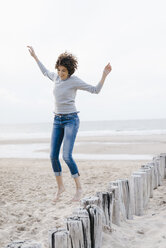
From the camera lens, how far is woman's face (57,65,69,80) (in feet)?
11.6

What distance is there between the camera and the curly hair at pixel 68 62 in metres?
3.54

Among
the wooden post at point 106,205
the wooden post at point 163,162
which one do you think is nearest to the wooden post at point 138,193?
the wooden post at point 106,205

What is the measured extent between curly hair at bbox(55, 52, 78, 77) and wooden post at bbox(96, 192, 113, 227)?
178 centimetres

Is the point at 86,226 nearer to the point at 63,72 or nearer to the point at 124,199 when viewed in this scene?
the point at 124,199

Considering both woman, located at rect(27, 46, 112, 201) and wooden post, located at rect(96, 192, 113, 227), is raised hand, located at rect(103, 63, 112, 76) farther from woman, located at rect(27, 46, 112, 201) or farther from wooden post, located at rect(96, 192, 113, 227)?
wooden post, located at rect(96, 192, 113, 227)

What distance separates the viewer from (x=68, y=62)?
3.53 metres

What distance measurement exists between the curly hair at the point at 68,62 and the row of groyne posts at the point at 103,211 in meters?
1.60

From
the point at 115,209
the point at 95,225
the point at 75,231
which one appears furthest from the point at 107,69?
the point at 75,231

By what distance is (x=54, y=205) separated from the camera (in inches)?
153

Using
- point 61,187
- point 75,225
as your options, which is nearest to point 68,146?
point 61,187

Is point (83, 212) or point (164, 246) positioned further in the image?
point (164, 246)

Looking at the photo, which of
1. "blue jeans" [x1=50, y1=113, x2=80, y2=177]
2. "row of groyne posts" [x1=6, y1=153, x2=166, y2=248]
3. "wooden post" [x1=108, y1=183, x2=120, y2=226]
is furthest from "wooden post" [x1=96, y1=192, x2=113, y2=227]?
"blue jeans" [x1=50, y1=113, x2=80, y2=177]

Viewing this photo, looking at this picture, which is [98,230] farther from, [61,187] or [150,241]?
[61,187]

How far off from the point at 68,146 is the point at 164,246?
5.56ft
